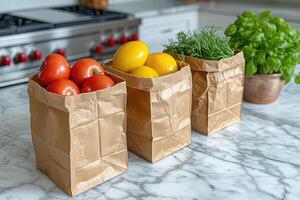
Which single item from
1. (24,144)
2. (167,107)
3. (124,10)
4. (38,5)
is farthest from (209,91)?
(38,5)

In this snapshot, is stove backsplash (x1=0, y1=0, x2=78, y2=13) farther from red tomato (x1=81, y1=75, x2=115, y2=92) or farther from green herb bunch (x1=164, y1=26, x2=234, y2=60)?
red tomato (x1=81, y1=75, x2=115, y2=92)

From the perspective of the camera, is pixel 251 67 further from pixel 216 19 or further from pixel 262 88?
pixel 216 19

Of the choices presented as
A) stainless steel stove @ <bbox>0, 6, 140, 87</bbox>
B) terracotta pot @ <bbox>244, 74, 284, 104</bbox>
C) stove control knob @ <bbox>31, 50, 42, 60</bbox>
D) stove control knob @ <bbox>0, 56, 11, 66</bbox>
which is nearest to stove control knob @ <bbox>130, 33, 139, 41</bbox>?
stainless steel stove @ <bbox>0, 6, 140, 87</bbox>

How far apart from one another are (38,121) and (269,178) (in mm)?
504

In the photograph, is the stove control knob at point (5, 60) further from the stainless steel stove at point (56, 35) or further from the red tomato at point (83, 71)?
the red tomato at point (83, 71)

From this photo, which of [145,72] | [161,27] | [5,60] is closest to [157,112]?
[145,72]

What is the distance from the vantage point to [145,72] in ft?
2.93

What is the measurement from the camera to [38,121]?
85 cm

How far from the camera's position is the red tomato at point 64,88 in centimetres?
78

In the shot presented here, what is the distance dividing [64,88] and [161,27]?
204 centimetres

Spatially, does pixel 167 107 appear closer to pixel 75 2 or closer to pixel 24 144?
pixel 24 144

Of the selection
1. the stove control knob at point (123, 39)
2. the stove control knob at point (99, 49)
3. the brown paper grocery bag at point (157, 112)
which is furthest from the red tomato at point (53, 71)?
the stove control knob at point (123, 39)

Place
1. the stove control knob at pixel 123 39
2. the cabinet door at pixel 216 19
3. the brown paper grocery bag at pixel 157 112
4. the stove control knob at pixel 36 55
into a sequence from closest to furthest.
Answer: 1. the brown paper grocery bag at pixel 157 112
2. the stove control knob at pixel 36 55
3. the stove control knob at pixel 123 39
4. the cabinet door at pixel 216 19

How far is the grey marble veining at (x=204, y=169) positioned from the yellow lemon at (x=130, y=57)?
8.4 inches
